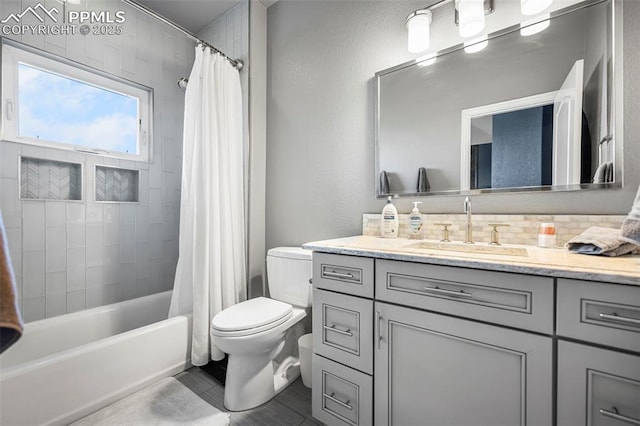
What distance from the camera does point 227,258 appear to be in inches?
74.8

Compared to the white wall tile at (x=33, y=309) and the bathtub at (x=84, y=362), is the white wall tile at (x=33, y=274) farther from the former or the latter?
the bathtub at (x=84, y=362)

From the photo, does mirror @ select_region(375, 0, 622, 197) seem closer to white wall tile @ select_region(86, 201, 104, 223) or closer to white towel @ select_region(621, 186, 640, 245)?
white towel @ select_region(621, 186, 640, 245)

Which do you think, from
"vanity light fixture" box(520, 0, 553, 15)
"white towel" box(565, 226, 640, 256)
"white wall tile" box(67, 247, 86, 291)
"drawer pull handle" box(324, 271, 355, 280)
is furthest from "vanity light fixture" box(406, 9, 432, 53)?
"white wall tile" box(67, 247, 86, 291)

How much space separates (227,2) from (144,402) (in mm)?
2854

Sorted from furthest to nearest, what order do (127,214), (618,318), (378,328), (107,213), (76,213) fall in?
(127,214) < (107,213) < (76,213) < (378,328) < (618,318)

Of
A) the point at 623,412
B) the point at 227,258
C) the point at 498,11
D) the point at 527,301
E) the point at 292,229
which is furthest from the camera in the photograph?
the point at 292,229

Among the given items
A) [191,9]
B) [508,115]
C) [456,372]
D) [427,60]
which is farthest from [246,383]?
[191,9]

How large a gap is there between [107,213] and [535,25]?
282 centimetres

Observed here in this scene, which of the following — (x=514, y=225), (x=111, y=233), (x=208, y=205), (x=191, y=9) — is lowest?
(x=111, y=233)

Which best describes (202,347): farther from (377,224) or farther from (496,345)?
(496,345)

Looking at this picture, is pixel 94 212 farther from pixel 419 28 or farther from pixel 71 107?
pixel 419 28

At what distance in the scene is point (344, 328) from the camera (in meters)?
1.19

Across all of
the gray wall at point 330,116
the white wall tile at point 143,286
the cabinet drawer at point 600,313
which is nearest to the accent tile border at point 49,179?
the white wall tile at point 143,286

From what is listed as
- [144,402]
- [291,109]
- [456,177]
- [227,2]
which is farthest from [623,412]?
[227,2]
